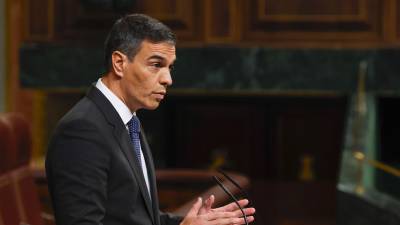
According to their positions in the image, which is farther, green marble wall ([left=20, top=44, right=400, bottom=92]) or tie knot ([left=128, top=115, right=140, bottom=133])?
green marble wall ([left=20, top=44, right=400, bottom=92])

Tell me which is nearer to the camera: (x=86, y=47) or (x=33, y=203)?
(x=33, y=203)

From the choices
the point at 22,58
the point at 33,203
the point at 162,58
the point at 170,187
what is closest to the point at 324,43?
the point at 170,187

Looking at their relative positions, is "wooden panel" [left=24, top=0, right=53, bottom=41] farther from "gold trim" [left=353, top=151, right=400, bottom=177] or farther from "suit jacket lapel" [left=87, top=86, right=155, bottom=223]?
"suit jacket lapel" [left=87, top=86, right=155, bottom=223]

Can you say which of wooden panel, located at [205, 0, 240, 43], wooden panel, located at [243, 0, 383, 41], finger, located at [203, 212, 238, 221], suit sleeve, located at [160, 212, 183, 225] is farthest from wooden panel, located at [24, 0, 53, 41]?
finger, located at [203, 212, 238, 221]

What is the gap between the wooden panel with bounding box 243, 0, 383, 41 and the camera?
4.25 m

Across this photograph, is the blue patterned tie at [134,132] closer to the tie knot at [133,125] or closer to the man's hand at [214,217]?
the tie knot at [133,125]

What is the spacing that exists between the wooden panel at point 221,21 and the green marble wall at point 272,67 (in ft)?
0.20

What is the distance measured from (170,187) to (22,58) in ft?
3.19

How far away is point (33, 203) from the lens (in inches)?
121

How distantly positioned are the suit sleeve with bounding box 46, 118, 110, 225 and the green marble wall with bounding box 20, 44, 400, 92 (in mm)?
2761

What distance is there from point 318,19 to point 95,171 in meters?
2.89

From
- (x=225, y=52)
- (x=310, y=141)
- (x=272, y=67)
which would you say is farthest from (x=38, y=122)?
(x=310, y=141)

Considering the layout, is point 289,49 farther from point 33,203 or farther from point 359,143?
point 33,203

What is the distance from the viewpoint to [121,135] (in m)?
1.62
